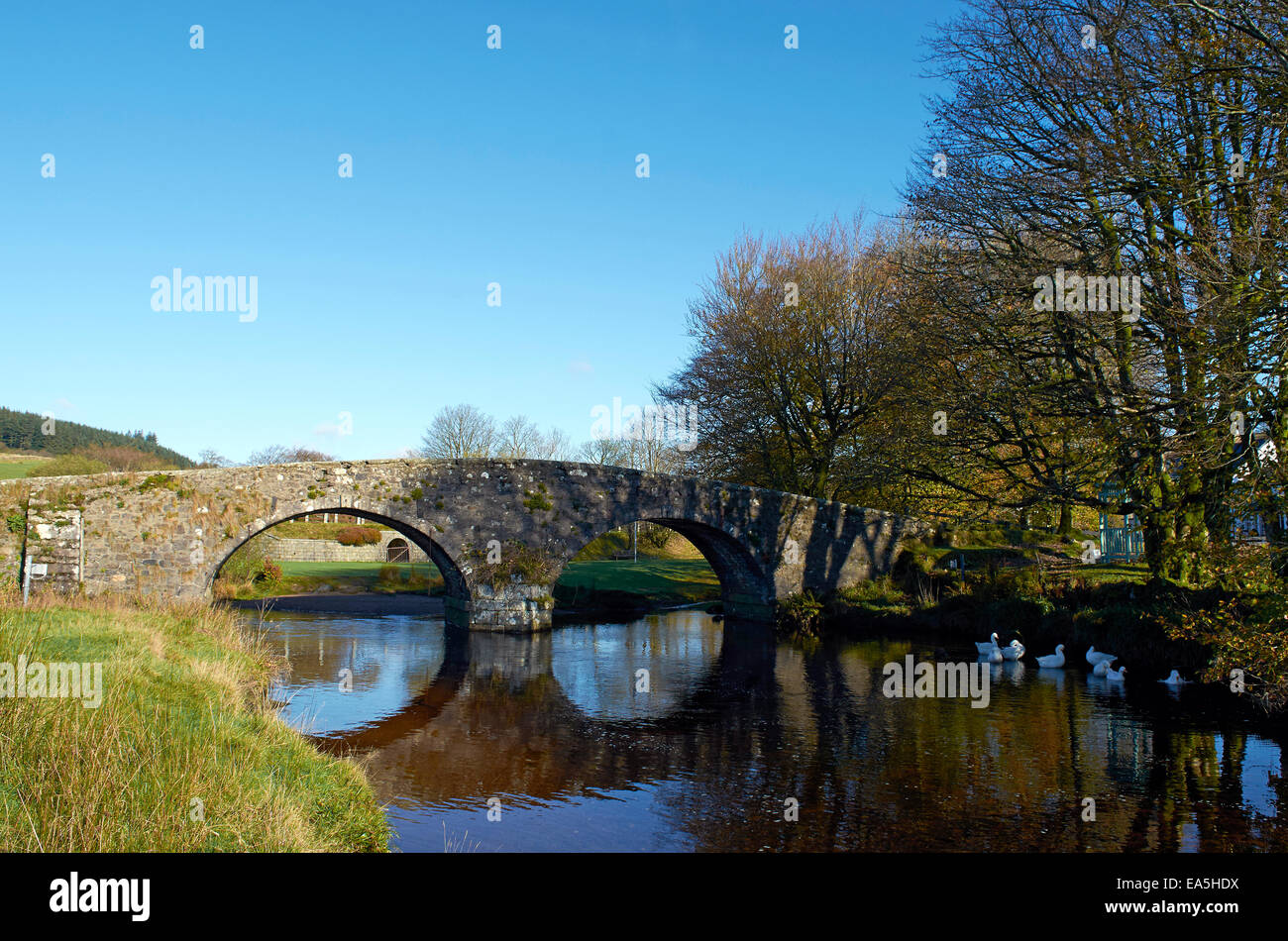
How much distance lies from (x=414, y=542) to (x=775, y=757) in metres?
14.6

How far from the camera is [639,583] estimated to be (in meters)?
34.3

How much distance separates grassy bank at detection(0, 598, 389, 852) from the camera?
5488mm

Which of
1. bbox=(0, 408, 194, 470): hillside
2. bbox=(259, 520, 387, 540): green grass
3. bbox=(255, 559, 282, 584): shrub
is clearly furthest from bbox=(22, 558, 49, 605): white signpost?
bbox=(0, 408, 194, 470): hillside

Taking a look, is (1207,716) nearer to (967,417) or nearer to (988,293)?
(967,417)

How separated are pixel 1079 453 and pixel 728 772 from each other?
9267 mm

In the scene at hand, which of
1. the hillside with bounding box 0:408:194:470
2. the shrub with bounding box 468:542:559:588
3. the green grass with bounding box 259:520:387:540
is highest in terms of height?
the hillside with bounding box 0:408:194:470

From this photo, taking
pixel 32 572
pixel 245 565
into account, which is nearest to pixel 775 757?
pixel 32 572

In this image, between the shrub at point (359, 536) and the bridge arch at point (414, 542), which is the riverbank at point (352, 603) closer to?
the bridge arch at point (414, 542)

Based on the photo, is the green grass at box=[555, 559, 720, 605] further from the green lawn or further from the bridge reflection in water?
the bridge reflection in water

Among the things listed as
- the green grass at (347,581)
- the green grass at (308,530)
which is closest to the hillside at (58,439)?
the green grass at (308,530)

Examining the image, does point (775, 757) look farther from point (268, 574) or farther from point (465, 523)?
point (268, 574)

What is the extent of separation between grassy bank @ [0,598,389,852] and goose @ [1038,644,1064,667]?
14.4 meters

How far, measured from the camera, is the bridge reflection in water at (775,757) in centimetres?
862
